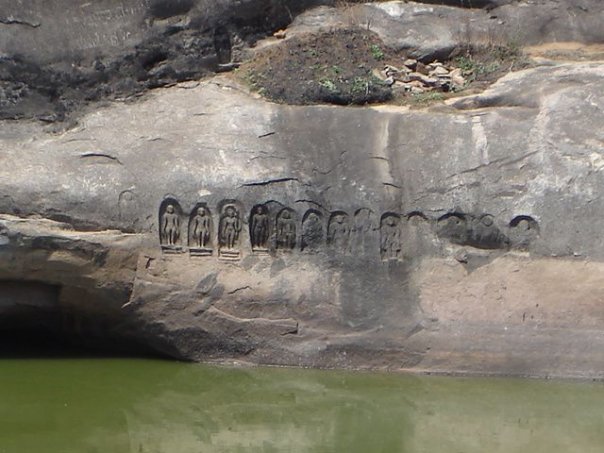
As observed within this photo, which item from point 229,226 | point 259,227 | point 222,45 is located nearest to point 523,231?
point 259,227

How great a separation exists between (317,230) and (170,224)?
3.07 feet

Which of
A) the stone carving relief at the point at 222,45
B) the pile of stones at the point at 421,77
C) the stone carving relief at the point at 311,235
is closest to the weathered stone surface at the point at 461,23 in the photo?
the pile of stones at the point at 421,77

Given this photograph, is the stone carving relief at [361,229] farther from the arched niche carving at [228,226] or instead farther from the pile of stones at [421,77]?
the pile of stones at [421,77]

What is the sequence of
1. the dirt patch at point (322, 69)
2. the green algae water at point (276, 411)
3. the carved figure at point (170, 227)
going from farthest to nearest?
the dirt patch at point (322, 69)
the carved figure at point (170, 227)
the green algae water at point (276, 411)

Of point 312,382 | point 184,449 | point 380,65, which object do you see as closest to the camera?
point 184,449

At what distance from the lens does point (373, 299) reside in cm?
677

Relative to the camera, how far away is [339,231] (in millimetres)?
6891

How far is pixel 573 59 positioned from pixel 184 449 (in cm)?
424

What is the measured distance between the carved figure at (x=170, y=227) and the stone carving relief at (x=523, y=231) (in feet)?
7.01

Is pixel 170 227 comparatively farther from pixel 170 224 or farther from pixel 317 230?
pixel 317 230

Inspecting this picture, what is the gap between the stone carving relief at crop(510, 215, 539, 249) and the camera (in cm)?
685

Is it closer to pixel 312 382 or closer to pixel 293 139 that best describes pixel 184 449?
pixel 312 382

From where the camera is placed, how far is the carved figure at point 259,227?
22.6 ft

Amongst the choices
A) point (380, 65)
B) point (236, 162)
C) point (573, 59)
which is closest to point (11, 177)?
point (236, 162)
